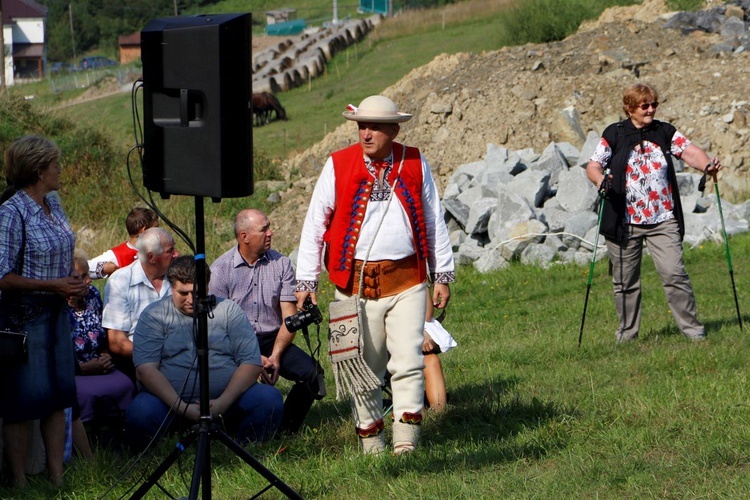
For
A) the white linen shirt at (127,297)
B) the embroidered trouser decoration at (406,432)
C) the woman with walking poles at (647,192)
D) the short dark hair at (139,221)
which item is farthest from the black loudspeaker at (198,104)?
the woman with walking poles at (647,192)

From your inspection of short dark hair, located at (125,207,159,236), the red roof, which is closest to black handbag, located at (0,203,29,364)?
short dark hair, located at (125,207,159,236)

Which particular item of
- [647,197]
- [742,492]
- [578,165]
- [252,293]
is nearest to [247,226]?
[252,293]

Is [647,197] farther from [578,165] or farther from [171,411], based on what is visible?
[578,165]

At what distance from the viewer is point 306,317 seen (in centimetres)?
605

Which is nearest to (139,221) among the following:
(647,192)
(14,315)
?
(14,315)

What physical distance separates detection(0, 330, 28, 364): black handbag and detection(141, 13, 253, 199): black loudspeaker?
3.71 feet

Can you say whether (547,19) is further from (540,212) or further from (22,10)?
(22,10)

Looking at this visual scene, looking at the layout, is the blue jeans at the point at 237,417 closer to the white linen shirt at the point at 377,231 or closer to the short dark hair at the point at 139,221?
the white linen shirt at the point at 377,231

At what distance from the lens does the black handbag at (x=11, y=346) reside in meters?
5.39

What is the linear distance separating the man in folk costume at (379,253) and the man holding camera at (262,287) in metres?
1.24

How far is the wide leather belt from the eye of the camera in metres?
6.02

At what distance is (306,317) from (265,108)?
28.9m

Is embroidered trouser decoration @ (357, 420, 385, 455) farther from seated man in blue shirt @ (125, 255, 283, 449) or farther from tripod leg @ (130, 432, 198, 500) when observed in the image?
tripod leg @ (130, 432, 198, 500)

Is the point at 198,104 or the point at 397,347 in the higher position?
the point at 198,104
